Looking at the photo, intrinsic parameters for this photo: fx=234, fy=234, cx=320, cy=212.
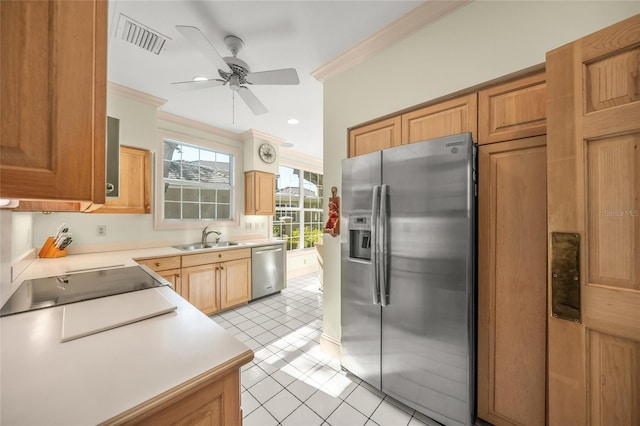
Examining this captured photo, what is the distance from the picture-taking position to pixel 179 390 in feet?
2.02

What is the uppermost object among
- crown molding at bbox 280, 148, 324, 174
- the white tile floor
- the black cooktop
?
crown molding at bbox 280, 148, 324, 174

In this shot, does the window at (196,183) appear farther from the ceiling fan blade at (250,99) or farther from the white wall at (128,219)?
the ceiling fan blade at (250,99)

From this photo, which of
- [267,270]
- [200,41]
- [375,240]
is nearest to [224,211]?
[267,270]

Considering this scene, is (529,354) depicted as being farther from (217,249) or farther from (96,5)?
(217,249)

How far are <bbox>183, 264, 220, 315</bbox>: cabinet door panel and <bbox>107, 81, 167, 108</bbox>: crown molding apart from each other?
2.03 m

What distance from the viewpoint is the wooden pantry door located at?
0.90 metres

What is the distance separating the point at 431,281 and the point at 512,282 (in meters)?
0.43

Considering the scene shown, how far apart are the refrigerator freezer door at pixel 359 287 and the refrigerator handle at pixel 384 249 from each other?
7 centimetres

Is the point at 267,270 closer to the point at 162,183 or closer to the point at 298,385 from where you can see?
A: the point at 162,183

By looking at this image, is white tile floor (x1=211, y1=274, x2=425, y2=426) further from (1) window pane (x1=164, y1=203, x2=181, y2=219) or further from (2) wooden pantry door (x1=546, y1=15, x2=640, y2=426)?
(1) window pane (x1=164, y1=203, x2=181, y2=219)

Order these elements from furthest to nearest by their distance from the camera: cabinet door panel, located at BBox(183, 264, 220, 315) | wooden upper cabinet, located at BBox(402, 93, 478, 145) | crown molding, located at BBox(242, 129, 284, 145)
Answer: crown molding, located at BBox(242, 129, 284, 145) < cabinet door panel, located at BBox(183, 264, 220, 315) < wooden upper cabinet, located at BBox(402, 93, 478, 145)

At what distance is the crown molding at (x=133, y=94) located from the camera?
249 centimetres

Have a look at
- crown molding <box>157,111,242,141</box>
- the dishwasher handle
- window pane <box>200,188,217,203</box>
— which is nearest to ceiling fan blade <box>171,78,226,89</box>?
crown molding <box>157,111,242,141</box>

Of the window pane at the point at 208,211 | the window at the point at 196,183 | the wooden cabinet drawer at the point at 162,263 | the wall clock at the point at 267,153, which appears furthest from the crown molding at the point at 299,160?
the wooden cabinet drawer at the point at 162,263
